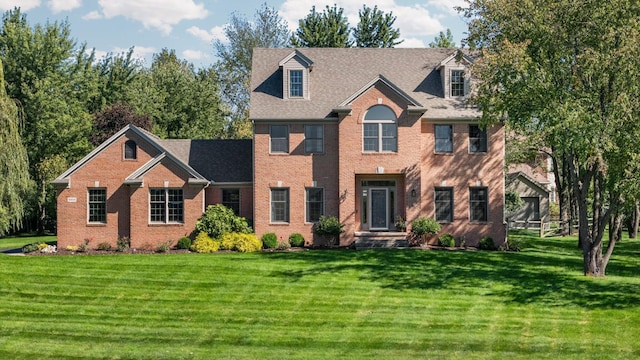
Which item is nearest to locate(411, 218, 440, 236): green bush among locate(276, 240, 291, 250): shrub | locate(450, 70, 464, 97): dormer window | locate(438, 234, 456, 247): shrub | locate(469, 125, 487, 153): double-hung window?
locate(438, 234, 456, 247): shrub

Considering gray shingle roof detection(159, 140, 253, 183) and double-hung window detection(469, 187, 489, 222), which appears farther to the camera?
gray shingle roof detection(159, 140, 253, 183)

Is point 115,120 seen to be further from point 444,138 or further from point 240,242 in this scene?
point 444,138

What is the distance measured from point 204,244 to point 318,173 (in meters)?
6.45

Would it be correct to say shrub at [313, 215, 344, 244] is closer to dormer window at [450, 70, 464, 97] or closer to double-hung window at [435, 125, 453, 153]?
double-hung window at [435, 125, 453, 153]

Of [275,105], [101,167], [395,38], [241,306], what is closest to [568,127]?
[241,306]

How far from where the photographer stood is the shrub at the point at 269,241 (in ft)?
95.6

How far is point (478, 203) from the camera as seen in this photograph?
30.7 m

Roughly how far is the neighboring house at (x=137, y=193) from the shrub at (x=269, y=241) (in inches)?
79.3

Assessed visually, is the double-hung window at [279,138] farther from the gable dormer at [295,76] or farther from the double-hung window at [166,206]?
the double-hung window at [166,206]

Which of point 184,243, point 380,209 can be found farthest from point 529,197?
point 184,243

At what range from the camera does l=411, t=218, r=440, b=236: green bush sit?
29172 millimetres

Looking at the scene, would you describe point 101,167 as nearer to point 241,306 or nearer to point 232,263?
point 232,263

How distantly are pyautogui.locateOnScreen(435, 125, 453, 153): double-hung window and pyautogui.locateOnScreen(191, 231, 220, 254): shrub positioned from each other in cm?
1175

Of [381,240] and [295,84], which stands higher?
[295,84]
